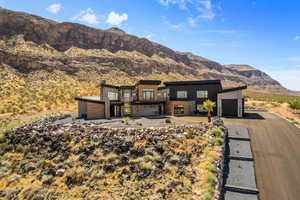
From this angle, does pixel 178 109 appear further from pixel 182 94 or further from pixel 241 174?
pixel 241 174

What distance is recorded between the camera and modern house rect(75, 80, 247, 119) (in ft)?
97.3

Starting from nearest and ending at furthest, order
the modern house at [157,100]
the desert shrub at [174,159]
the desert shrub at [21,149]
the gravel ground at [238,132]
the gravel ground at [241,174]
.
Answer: the gravel ground at [241,174]
the desert shrub at [174,159]
the desert shrub at [21,149]
the gravel ground at [238,132]
the modern house at [157,100]

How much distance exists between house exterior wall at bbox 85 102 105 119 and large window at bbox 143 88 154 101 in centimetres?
890

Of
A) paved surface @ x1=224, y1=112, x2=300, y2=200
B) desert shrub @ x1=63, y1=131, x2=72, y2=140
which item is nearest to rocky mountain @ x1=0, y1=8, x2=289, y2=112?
desert shrub @ x1=63, y1=131, x2=72, y2=140

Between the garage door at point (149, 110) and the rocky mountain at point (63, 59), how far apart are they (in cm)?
2827

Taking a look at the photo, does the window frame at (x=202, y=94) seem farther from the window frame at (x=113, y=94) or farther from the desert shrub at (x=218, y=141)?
the window frame at (x=113, y=94)

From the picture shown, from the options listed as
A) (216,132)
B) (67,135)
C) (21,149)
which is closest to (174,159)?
(216,132)

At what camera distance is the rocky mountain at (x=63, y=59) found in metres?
57.2

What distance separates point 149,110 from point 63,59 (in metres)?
67.0

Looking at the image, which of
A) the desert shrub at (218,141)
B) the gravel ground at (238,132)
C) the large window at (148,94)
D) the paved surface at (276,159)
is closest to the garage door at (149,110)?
the large window at (148,94)

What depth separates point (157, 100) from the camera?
33.9 m

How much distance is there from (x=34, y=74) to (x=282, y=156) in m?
80.2

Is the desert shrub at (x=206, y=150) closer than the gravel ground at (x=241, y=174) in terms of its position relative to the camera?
No

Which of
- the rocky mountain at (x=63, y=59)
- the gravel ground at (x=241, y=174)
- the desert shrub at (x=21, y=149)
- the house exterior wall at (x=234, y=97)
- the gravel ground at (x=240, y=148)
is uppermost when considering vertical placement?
the rocky mountain at (x=63, y=59)
